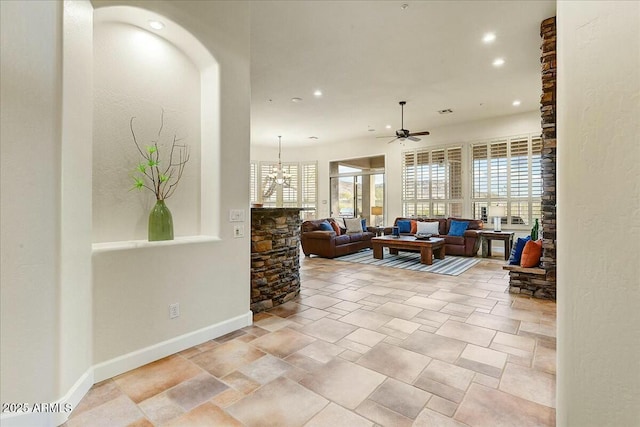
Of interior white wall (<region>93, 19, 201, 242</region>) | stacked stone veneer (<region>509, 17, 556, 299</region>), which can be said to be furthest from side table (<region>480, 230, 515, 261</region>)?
interior white wall (<region>93, 19, 201, 242</region>)

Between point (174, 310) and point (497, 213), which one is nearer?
point (174, 310)

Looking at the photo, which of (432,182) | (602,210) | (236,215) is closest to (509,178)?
(432,182)

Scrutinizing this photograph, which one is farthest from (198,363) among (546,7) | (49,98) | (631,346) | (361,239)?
(361,239)

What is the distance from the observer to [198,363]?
2.29m

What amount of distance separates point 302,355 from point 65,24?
104 inches

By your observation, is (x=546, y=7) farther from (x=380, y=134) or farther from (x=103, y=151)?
(x=380, y=134)

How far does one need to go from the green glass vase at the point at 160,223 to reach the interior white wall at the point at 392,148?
7.66m

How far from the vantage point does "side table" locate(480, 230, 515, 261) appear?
691cm

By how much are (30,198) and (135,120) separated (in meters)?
1.11

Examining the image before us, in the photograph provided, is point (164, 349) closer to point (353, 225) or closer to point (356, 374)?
point (356, 374)

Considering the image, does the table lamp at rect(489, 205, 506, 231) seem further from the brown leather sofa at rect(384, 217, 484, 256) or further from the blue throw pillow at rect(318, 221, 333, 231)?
the blue throw pillow at rect(318, 221, 333, 231)

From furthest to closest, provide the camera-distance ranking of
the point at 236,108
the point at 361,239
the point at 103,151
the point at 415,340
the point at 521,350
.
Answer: the point at 361,239 < the point at 236,108 < the point at 415,340 < the point at 521,350 < the point at 103,151

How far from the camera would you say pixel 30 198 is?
1.57 metres

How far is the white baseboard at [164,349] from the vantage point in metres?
2.07
